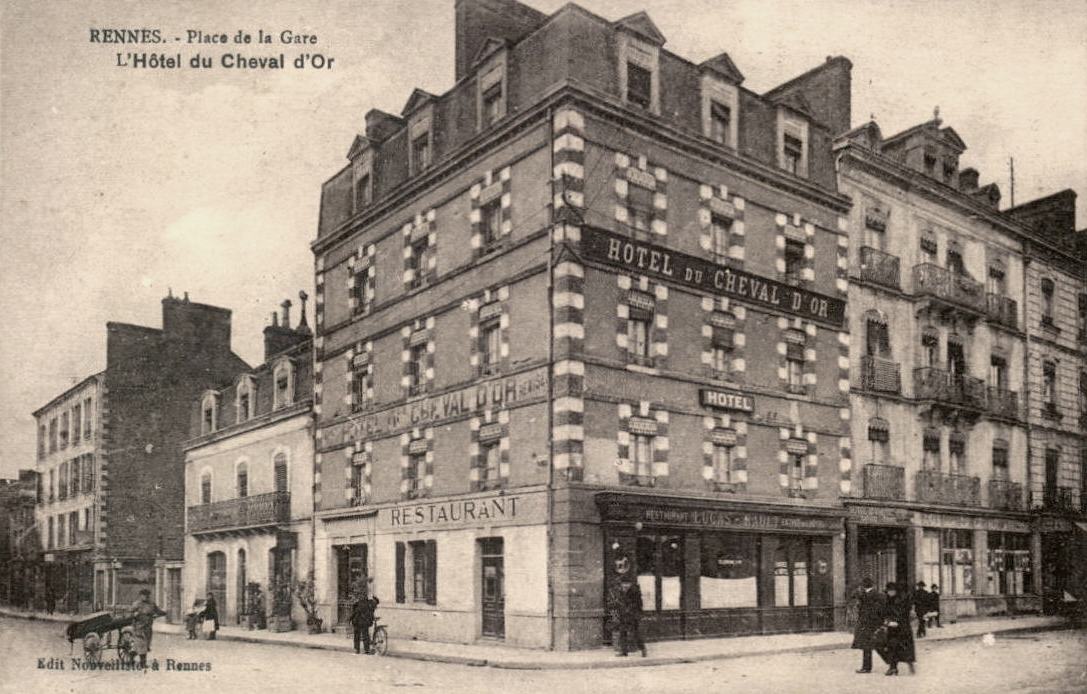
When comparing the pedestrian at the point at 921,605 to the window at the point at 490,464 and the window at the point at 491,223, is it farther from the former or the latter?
the window at the point at 491,223

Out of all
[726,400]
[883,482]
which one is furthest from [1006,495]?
[726,400]

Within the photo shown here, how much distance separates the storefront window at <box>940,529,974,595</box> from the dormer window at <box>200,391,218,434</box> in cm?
2396

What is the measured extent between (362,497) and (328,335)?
515 cm

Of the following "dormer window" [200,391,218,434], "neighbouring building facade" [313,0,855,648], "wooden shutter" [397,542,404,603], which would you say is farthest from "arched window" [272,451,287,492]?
"wooden shutter" [397,542,404,603]

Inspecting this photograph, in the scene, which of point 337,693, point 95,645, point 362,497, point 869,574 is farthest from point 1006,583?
point 95,645

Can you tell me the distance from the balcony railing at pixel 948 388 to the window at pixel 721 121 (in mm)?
9260

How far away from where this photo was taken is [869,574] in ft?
90.5

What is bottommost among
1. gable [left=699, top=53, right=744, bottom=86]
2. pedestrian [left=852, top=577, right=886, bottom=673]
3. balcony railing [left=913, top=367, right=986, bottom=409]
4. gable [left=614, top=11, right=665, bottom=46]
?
pedestrian [left=852, top=577, right=886, bottom=673]

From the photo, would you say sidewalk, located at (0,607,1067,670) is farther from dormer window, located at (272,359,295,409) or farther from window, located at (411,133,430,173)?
window, located at (411,133,430,173)

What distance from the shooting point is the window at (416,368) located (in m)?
25.5

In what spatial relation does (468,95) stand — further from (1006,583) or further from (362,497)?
(1006,583)

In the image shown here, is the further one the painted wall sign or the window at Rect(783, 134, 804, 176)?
the window at Rect(783, 134, 804, 176)

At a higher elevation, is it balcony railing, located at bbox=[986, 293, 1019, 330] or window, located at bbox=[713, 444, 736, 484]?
balcony railing, located at bbox=[986, 293, 1019, 330]

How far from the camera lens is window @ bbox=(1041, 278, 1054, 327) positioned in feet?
110
